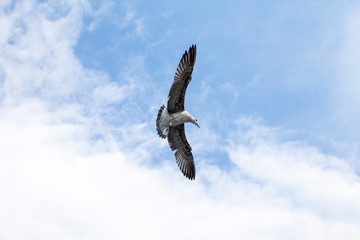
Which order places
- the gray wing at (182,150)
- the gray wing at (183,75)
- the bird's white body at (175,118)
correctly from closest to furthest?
1. the gray wing at (183,75)
2. the bird's white body at (175,118)
3. the gray wing at (182,150)

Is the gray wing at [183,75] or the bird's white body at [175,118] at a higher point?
the gray wing at [183,75]

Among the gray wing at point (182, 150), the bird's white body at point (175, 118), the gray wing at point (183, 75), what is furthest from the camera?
the gray wing at point (182, 150)

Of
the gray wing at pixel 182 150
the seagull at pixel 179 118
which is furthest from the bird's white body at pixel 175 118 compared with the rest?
the gray wing at pixel 182 150

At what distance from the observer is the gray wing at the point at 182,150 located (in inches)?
947

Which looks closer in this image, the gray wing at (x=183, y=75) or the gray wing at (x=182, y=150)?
the gray wing at (x=183, y=75)

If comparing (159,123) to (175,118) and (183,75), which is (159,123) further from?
(183,75)

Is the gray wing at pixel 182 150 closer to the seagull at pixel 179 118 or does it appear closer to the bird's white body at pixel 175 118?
the seagull at pixel 179 118

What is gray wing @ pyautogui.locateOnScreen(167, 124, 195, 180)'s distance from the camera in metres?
24.1

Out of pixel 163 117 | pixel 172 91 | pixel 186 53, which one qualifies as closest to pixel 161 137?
pixel 163 117

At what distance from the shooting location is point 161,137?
2362cm

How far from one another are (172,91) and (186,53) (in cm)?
222

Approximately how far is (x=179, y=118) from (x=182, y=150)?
9.59 ft

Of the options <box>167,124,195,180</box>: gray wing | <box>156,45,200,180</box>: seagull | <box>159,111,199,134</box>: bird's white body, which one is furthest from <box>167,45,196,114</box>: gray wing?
<box>167,124,195,180</box>: gray wing

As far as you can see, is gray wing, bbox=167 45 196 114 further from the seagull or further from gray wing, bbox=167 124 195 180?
gray wing, bbox=167 124 195 180
